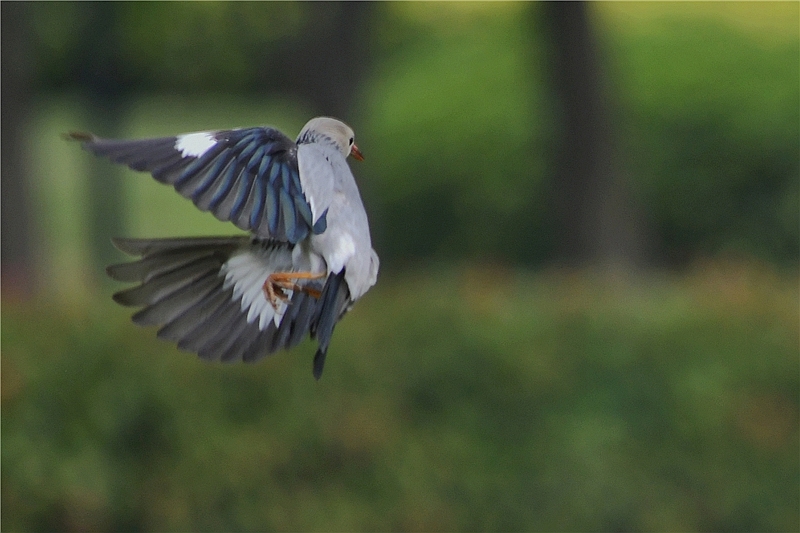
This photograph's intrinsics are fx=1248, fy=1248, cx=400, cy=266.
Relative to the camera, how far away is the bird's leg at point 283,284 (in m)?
2.77

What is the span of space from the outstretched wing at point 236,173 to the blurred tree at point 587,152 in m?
8.23

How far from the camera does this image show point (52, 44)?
14320mm

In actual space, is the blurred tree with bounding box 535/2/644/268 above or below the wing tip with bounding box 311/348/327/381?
below

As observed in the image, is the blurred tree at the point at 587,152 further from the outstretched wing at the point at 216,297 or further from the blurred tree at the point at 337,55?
the outstretched wing at the point at 216,297

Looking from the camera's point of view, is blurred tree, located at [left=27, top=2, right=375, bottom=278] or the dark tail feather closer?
the dark tail feather

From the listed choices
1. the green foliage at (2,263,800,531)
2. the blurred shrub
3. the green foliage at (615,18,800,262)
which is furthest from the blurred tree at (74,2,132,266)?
the green foliage at (2,263,800,531)

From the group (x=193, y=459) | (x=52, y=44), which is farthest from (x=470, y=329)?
(x=52, y=44)

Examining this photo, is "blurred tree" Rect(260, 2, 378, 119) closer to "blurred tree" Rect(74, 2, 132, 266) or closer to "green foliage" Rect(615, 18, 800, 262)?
"blurred tree" Rect(74, 2, 132, 266)

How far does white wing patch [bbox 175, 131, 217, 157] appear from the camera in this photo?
8.89ft

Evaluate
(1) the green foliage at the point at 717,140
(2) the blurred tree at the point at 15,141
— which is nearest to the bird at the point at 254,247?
(2) the blurred tree at the point at 15,141

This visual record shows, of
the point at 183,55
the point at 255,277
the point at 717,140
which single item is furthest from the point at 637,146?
the point at 255,277

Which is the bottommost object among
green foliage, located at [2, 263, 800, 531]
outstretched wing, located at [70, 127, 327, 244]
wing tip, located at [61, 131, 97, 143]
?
green foliage, located at [2, 263, 800, 531]

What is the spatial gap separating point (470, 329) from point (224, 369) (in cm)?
136

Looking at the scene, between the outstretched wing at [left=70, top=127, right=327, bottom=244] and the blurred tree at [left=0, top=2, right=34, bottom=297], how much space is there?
24.2ft
